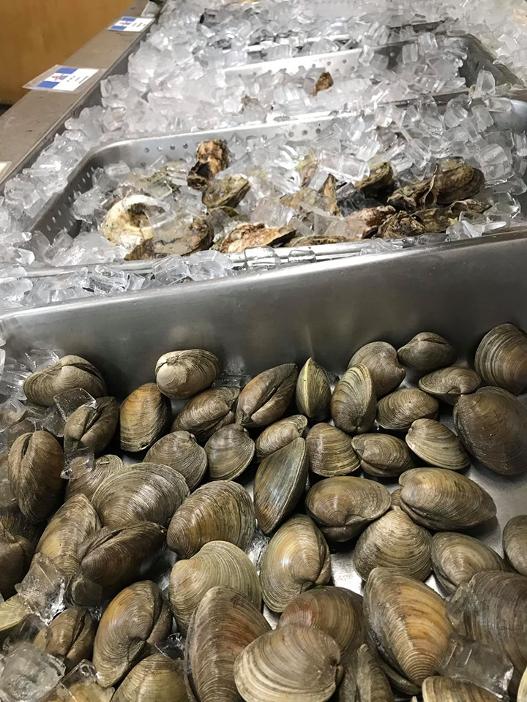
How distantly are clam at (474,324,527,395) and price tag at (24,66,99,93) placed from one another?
2.74 m

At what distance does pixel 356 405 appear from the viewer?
4.66 feet

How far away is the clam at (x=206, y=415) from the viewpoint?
1.49 meters

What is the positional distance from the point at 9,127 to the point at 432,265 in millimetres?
2373

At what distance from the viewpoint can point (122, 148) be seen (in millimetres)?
2656

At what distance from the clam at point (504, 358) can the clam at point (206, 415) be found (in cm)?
75

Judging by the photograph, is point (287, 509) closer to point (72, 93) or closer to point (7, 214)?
point (7, 214)

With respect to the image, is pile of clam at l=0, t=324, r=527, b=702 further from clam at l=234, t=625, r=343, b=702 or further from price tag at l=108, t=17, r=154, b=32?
price tag at l=108, t=17, r=154, b=32

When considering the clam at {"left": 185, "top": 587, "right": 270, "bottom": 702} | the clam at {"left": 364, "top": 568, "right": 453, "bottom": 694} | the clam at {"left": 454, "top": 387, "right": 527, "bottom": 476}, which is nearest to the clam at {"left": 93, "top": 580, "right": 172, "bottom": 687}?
the clam at {"left": 185, "top": 587, "right": 270, "bottom": 702}

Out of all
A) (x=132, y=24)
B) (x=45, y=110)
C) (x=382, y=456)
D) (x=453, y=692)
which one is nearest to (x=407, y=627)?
(x=453, y=692)

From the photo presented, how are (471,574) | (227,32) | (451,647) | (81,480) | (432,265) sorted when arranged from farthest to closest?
(227,32) < (432,265) < (81,480) < (471,574) < (451,647)

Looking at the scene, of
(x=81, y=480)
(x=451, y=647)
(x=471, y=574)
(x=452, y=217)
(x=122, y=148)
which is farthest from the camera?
(x=122, y=148)

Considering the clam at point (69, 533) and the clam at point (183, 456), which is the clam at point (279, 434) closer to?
the clam at point (183, 456)

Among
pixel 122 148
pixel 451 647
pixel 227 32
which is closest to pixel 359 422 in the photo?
pixel 451 647

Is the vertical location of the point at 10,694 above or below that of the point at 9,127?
below
